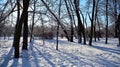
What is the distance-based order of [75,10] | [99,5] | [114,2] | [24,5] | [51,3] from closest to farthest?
[24,5]
[51,3]
[75,10]
[99,5]
[114,2]

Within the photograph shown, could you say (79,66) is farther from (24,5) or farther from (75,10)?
(75,10)

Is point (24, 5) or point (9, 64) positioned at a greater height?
point (24, 5)

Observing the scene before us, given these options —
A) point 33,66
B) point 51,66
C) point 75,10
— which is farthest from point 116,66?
point 75,10

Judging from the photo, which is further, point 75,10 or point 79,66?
point 75,10

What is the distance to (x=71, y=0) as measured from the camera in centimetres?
2548

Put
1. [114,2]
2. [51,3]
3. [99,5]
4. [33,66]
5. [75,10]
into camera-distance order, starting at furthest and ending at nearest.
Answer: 1. [114,2]
2. [99,5]
3. [75,10]
4. [51,3]
5. [33,66]

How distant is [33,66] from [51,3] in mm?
7823

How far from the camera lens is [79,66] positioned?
1027 cm

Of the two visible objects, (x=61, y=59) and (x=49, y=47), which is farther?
(x=49, y=47)

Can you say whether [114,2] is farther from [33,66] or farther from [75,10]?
[33,66]

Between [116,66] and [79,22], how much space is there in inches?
617

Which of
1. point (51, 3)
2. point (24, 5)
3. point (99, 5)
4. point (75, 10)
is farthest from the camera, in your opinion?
point (99, 5)

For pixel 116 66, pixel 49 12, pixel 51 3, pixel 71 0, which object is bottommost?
pixel 116 66

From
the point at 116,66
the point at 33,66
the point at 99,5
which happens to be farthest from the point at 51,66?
the point at 99,5
